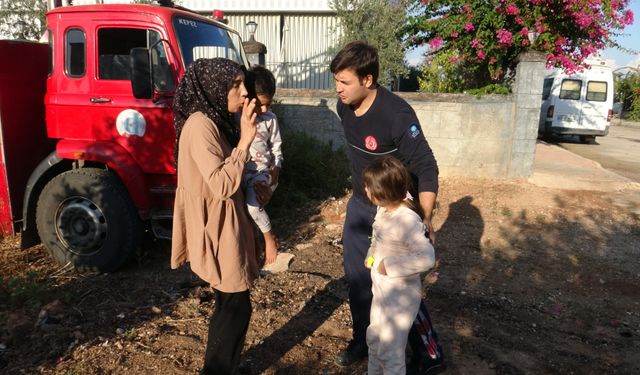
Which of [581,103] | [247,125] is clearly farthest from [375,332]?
[581,103]

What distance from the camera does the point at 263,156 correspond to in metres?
2.98

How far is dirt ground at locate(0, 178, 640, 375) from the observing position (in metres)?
2.95

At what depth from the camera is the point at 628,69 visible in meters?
29.6

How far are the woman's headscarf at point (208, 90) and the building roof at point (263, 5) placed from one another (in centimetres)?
1187

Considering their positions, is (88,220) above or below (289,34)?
below

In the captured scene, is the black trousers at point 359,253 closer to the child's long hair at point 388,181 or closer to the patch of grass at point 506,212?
the child's long hair at point 388,181

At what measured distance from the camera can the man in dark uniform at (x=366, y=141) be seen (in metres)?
2.37

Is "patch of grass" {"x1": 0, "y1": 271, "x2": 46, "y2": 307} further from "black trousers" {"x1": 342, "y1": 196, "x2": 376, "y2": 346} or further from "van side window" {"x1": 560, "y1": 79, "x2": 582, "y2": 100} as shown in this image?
"van side window" {"x1": 560, "y1": 79, "x2": 582, "y2": 100}

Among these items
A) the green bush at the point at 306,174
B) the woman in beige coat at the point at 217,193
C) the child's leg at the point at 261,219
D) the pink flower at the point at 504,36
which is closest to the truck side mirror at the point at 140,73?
the woman in beige coat at the point at 217,193

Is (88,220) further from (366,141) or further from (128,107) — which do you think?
(366,141)

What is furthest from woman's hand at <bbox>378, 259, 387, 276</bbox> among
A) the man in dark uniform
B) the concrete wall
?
the concrete wall

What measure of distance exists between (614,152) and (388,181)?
44.7 ft

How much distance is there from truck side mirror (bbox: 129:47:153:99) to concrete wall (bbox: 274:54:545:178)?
3.88 meters

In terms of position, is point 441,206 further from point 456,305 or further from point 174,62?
point 174,62
